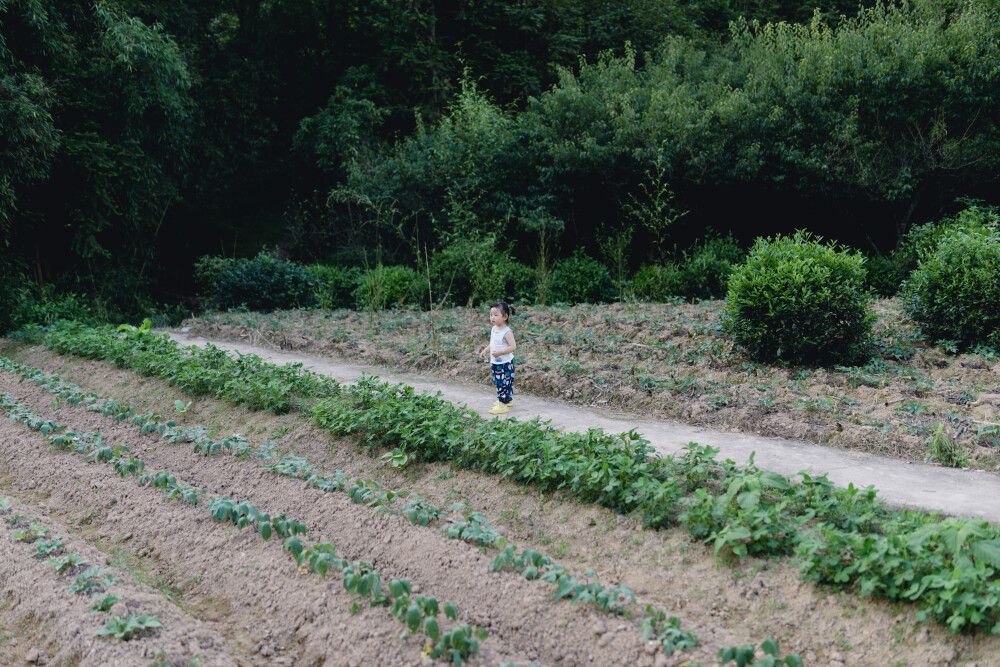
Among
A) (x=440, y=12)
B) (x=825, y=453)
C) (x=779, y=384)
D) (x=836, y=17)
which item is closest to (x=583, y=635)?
(x=825, y=453)

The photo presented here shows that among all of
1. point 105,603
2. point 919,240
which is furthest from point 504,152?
point 105,603

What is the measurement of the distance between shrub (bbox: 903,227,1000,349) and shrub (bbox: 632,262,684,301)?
4870mm

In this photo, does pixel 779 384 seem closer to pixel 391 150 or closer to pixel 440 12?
pixel 391 150

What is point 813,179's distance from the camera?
14211 mm

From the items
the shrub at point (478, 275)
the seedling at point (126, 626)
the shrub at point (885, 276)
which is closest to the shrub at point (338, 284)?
the shrub at point (478, 275)

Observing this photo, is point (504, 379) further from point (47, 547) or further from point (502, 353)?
point (47, 547)

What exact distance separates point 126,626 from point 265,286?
1203 cm

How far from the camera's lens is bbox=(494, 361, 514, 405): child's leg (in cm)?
660

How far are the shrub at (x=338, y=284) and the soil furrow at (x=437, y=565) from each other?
9.27 meters

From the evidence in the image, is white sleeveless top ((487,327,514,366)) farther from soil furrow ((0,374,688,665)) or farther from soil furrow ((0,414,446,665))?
soil furrow ((0,414,446,665))

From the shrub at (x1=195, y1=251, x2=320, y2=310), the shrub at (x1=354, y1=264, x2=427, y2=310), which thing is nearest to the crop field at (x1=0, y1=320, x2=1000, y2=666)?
the shrub at (x1=354, y1=264, x2=427, y2=310)

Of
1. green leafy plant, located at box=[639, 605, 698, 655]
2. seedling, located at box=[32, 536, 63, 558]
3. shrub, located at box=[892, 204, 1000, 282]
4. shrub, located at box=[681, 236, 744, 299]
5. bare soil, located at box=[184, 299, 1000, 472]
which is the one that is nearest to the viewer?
green leafy plant, located at box=[639, 605, 698, 655]

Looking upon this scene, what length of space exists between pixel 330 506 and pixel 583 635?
A: 6.41ft

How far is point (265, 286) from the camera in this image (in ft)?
47.8
